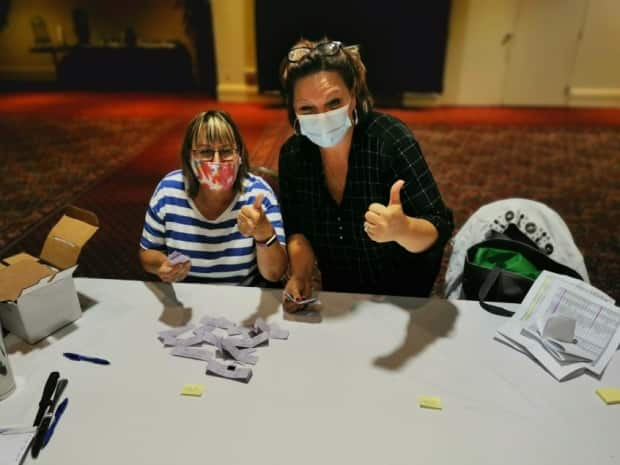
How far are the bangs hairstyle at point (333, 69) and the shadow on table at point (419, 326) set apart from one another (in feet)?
1.66

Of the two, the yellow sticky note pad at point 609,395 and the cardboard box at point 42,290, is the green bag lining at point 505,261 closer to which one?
the yellow sticky note pad at point 609,395

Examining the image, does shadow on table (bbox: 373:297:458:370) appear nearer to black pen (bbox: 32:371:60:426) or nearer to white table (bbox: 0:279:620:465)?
white table (bbox: 0:279:620:465)

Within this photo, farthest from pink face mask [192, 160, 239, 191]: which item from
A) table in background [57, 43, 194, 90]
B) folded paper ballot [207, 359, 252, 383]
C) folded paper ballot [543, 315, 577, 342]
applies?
table in background [57, 43, 194, 90]

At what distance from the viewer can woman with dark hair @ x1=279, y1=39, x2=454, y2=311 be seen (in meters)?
1.30

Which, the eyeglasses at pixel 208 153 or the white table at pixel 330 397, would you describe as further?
the eyeglasses at pixel 208 153

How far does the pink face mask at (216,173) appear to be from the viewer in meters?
1.38

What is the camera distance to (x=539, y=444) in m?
0.90

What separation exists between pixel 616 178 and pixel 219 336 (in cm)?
358

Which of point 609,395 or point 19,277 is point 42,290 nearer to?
point 19,277

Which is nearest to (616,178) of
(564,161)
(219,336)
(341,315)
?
(564,161)

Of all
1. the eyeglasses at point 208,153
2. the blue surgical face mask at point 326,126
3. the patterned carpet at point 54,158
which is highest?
the blue surgical face mask at point 326,126

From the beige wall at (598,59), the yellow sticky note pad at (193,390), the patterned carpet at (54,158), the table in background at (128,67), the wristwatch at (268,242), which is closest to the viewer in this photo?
the yellow sticky note pad at (193,390)

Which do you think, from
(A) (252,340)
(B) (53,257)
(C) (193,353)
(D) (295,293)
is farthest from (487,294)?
(B) (53,257)

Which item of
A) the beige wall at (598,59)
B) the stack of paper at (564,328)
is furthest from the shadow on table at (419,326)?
the beige wall at (598,59)
